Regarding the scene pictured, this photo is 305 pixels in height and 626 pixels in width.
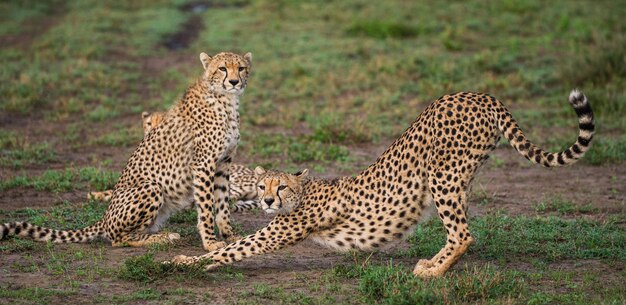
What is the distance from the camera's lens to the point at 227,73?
7.65 metres

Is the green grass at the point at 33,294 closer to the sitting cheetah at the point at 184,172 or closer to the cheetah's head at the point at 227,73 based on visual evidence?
the sitting cheetah at the point at 184,172

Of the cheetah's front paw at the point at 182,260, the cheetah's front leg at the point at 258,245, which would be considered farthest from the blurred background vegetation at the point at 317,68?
the cheetah's front paw at the point at 182,260

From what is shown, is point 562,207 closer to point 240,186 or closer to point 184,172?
point 240,186

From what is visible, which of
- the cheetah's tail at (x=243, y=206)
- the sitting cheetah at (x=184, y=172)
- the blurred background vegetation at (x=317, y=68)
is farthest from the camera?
the blurred background vegetation at (x=317, y=68)

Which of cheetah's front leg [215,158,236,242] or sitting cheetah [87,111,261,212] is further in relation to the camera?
sitting cheetah [87,111,261,212]

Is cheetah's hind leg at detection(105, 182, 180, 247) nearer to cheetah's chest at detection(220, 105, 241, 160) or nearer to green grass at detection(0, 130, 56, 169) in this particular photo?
cheetah's chest at detection(220, 105, 241, 160)

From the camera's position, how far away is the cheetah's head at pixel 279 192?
6.66 metres

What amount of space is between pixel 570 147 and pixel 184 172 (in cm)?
320

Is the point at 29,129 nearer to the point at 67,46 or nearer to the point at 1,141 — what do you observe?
the point at 1,141

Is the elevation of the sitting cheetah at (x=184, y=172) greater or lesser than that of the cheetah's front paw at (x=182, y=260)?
greater

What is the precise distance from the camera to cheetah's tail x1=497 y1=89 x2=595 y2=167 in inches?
227

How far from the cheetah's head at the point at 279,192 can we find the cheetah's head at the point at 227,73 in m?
1.07

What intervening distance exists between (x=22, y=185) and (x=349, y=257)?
159 inches

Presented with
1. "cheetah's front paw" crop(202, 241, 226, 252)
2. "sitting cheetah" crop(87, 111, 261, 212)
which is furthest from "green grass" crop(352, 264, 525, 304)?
"sitting cheetah" crop(87, 111, 261, 212)
